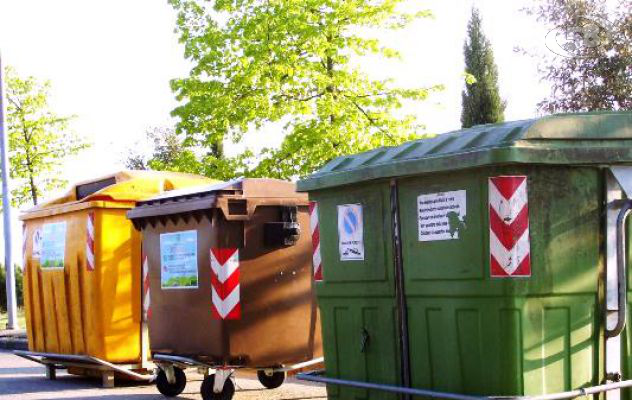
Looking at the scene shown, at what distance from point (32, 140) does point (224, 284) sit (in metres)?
20.3

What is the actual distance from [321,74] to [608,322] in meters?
12.8

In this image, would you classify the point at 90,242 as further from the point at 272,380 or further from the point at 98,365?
the point at 272,380

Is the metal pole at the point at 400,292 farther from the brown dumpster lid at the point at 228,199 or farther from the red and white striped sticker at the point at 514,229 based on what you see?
the brown dumpster lid at the point at 228,199

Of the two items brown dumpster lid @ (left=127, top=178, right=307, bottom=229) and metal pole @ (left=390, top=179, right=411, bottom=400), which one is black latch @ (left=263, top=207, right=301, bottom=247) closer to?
brown dumpster lid @ (left=127, top=178, right=307, bottom=229)

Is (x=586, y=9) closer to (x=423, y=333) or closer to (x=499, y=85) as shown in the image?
(x=499, y=85)

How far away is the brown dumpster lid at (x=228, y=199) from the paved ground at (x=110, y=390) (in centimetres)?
170

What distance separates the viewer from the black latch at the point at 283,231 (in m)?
8.23

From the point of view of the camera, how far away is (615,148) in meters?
5.15

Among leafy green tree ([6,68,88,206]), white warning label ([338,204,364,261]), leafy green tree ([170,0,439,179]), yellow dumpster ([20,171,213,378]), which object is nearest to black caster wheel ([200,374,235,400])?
yellow dumpster ([20,171,213,378])

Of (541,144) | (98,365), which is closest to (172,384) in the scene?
(98,365)

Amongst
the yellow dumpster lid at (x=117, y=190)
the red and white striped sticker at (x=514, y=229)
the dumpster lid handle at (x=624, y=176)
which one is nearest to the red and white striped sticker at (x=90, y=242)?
the yellow dumpster lid at (x=117, y=190)

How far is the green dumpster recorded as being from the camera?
5.04 m

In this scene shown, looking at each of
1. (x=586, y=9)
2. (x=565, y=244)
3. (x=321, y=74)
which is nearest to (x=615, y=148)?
(x=565, y=244)

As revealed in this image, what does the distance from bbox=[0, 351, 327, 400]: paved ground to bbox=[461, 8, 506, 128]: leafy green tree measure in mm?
25049
